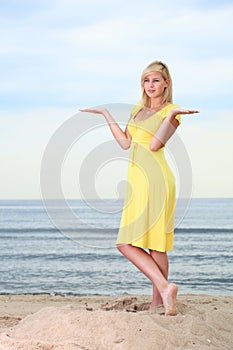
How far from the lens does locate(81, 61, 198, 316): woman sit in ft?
16.7

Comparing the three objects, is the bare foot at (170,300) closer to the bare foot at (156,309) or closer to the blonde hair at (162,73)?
the bare foot at (156,309)

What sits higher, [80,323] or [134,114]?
[134,114]

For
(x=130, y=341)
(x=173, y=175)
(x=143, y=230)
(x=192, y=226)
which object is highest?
(x=173, y=175)

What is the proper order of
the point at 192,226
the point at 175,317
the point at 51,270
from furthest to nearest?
the point at 192,226 < the point at 51,270 < the point at 175,317

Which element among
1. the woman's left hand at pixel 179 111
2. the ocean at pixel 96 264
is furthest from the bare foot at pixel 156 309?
the woman's left hand at pixel 179 111

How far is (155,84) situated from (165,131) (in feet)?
1.50

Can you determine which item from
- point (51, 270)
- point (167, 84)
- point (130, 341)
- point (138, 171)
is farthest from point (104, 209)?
point (51, 270)

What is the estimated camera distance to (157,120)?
204 inches

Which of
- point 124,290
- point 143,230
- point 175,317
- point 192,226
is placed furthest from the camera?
point 192,226

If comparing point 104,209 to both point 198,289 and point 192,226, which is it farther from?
point 192,226

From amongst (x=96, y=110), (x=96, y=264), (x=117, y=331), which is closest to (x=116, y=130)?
(x=96, y=110)

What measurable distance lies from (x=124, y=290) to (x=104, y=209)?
5371 millimetres

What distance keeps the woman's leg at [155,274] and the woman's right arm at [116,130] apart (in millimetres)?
883

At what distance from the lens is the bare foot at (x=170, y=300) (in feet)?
16.0
